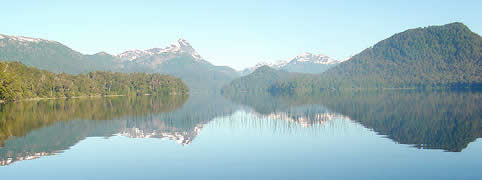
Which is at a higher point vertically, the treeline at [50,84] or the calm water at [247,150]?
the treeline at [50,84]

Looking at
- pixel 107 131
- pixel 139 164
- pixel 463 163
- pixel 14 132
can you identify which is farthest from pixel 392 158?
pixel 14 132

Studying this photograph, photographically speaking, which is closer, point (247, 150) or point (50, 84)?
point (247, 150)

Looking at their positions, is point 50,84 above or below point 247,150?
above

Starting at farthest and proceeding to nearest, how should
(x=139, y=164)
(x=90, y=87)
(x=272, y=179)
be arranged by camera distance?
(x=90, y=87), (x=139, y=164), (x=272, y=179)

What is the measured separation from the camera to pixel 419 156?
25.5m

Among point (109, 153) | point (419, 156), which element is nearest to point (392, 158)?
point (419, 156)

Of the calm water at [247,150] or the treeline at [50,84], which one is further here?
the treeline at [50,84]

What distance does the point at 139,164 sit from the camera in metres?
25.1

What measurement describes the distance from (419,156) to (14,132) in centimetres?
3905

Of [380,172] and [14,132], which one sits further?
[14,132]

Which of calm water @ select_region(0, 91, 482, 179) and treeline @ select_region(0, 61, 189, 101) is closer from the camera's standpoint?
calm water @ select_region(0, 91, 482, 179)

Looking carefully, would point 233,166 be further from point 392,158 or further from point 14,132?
point 14,132

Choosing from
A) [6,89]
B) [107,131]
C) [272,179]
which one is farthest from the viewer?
[6,89]

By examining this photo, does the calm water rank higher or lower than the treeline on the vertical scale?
lower
